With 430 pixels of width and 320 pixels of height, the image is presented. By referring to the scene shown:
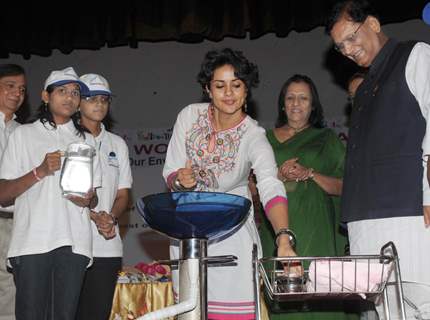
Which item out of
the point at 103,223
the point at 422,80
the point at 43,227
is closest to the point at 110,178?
the point at 103,223

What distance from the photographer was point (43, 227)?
7.36ft

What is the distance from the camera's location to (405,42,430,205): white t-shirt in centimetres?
167

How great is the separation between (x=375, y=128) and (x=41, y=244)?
3.79ft

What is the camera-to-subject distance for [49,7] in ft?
16.6

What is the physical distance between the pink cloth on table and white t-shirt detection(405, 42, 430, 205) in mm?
390

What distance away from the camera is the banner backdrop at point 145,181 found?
521 cm

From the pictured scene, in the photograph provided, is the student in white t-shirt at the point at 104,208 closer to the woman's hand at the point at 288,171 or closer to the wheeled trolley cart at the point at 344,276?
the woman's hand at the point at 288,171

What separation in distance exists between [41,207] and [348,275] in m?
1.28

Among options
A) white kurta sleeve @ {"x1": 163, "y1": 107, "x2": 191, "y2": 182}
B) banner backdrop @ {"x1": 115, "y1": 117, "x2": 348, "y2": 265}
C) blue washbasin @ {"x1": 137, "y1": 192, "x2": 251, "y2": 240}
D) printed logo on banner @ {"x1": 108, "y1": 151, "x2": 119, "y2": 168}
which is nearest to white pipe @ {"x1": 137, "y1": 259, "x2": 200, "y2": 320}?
blue washbasin @ {"x1": 137, "y1": 192, "x2": 251, "y2": 240}

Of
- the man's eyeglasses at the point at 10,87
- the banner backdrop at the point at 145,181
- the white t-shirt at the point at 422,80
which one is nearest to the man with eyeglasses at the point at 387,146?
the white t-shirt at the point at 422,80

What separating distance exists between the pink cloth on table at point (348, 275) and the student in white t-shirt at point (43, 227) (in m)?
1.12

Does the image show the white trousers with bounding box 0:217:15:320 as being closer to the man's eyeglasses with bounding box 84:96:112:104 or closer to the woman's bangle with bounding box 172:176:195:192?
the man's eyeglasses with bounding box 84:96:112:104

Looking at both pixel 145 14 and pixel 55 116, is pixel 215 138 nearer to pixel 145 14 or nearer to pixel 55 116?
pixel 55 116

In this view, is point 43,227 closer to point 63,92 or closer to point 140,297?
point 63,92
